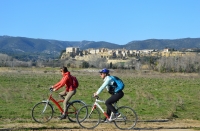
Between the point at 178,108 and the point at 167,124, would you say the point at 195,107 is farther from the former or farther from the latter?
the point at 167,124

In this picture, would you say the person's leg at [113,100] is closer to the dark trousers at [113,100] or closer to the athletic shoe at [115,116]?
the dark trousers at [113,100]

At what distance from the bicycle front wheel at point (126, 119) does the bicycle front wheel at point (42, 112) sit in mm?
2245

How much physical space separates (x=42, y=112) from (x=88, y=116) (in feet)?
4.87

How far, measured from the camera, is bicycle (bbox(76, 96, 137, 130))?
10.8 m

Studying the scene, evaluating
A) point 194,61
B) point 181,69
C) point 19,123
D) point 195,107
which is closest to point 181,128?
point 19,123

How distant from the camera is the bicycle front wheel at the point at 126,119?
10773 millimetres

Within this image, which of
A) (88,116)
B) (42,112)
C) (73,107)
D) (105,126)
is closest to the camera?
(105,126)

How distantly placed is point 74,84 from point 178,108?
749 cm

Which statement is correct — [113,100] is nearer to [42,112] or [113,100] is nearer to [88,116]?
[88,116]

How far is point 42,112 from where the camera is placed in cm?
1147

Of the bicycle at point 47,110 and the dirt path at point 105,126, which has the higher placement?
the bicycle at point 47,110

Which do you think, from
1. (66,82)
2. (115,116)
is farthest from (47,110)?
(115,116)

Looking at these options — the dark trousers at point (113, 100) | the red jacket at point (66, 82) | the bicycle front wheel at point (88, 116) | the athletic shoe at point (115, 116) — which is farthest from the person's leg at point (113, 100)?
the red jacket at point (66, 82)

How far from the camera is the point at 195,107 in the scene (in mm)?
18344
